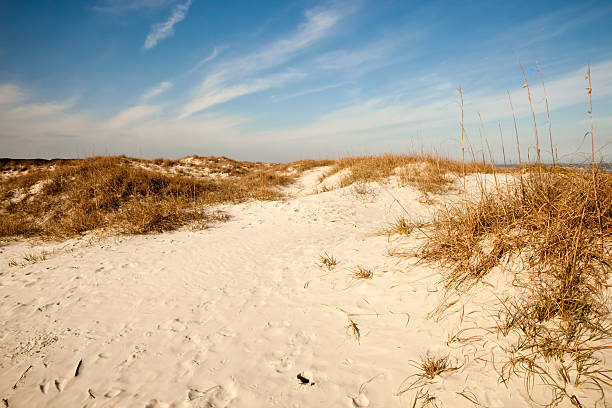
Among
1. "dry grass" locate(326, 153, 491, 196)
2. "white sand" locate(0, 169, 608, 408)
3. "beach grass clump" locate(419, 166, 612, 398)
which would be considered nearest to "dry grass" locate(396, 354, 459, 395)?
"white sand" locate(0, 169, 608, 408)

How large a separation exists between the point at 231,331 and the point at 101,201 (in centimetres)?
667

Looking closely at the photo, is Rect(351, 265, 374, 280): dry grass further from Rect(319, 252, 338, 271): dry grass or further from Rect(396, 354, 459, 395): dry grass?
Rect(396, 354, 459, 395): dry grass

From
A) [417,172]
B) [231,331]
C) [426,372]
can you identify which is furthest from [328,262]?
[417,172]

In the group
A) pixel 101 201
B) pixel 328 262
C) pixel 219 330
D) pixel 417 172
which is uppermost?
pixel 417 172

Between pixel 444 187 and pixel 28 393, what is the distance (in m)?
7.79

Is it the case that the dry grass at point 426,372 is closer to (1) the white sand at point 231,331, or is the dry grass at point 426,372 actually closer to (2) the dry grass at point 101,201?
(1) the white sand at point 231,331

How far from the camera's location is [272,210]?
6.33m

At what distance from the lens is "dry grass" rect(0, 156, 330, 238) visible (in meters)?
5.21

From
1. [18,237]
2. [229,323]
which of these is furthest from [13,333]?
[18,237]

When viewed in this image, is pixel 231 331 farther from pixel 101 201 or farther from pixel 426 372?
pixel 101 201

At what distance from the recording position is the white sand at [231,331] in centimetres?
153

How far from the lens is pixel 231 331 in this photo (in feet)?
7.00

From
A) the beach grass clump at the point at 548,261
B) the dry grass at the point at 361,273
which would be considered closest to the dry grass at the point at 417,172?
the beach grass clump at the point at 548,261

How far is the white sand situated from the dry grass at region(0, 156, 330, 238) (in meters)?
1.36
